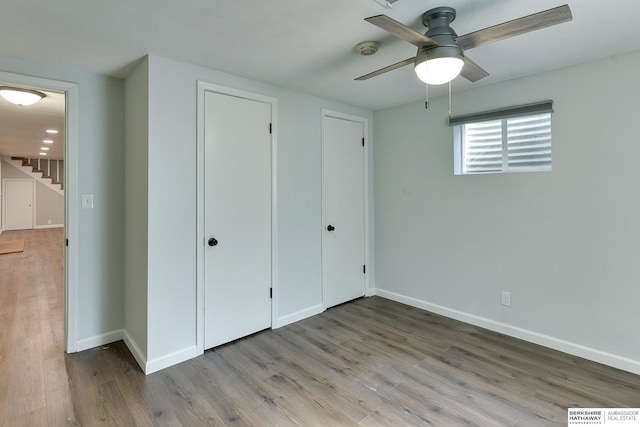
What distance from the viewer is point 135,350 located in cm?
255

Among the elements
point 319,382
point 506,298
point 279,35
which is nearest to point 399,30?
point 279,35

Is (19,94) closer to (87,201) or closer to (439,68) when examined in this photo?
(87,201)

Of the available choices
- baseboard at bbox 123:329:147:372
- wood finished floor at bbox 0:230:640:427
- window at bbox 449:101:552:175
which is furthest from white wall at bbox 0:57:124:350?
window at bbox 449:101:552:175

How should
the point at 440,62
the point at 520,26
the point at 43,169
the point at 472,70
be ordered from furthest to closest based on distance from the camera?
the point at 43,169, the point at 472,70, the point at 440,62, the point at 520,26

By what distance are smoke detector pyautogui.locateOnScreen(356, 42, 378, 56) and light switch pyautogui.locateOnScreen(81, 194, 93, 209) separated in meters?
2.48

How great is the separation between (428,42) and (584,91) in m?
1.79

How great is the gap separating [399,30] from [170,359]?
8.84 ft

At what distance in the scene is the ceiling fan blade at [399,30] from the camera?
1.35 meters

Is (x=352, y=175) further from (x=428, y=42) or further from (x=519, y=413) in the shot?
(x=519, y=413)

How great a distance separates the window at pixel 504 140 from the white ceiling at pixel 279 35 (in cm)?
35

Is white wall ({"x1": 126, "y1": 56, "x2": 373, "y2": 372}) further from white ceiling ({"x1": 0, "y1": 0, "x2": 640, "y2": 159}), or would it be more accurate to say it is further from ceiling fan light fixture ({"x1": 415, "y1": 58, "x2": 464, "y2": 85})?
ceiling fan light fixture ({"x1": 415, "y1": 58, "x2": 464, "y2": 85})

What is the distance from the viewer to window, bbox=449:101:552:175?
9.16 ft

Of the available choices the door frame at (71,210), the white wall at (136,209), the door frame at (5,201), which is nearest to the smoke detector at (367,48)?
the white wall at (136,209)

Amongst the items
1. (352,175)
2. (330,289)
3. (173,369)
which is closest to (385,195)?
(352,175)
